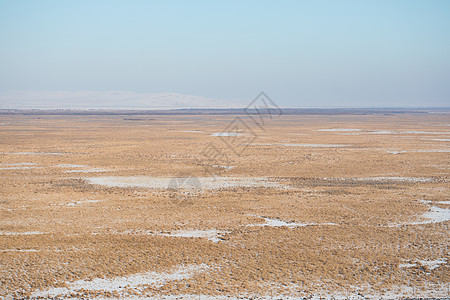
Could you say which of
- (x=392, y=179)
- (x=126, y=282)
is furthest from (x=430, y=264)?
(x=392, y=179)

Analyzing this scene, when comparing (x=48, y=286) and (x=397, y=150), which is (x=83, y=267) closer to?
(x=48, y=286)

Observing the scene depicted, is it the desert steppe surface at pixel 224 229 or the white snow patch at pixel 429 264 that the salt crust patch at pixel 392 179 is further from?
the white snow patch at pixel 429 264

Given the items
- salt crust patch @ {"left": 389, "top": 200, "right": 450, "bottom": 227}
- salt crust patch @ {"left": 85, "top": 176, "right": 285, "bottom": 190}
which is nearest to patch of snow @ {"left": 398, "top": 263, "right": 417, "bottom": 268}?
salt crust patch @ {"left": 389, "top": 200, "right": 450, "bottom": 227}

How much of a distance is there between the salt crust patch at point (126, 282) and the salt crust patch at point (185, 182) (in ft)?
40.4

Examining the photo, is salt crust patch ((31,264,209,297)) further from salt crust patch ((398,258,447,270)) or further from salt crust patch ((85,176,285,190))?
salt crust patch ((85,176,285,190))

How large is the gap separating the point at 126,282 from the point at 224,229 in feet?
18.4

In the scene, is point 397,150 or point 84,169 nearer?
point 84,169

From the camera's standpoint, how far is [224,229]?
56.8 ft

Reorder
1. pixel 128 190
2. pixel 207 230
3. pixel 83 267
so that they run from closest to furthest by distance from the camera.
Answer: pixel 83 267, pixel 207 230, pixel 128 190

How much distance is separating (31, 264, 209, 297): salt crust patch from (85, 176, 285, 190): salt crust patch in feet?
40.4

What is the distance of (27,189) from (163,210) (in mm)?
8741

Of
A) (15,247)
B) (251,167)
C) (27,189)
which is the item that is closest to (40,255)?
(15,247)

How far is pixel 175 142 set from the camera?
51594 mm

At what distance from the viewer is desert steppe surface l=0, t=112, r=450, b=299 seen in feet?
40.1
